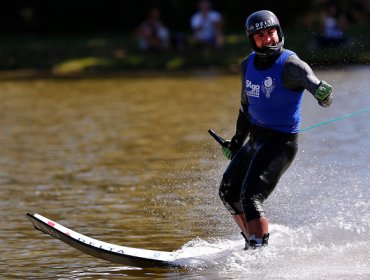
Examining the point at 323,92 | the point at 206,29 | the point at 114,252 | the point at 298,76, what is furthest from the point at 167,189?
the point at 206,29

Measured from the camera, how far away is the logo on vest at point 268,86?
816 cm

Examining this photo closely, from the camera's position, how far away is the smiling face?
26.8ft

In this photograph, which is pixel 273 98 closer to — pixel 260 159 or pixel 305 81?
pixel 305 81

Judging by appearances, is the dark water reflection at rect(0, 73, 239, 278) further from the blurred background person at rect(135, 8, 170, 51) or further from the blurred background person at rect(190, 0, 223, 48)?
the blurred background person at rect(135, 8, 170, 51)

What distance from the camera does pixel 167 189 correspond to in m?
11.7

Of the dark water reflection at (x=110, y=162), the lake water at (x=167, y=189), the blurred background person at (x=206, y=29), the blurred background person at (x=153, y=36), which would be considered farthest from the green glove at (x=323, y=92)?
the blurred background person at (x=153, y=36)

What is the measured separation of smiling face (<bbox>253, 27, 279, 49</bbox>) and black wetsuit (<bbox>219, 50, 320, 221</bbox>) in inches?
4.7

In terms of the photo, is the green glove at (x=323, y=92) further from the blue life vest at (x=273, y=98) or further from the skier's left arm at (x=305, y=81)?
the blue life vest at (x=273, y=98)

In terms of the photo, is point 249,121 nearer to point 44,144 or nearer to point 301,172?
point 301,172

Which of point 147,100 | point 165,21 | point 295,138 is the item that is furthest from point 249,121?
point 165,21

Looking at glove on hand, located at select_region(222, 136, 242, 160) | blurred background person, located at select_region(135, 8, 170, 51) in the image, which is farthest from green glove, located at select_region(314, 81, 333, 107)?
blurred background person, located at select_region(135, 8, 170, 51)

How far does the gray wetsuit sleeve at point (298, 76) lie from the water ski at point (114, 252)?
163 centimetres

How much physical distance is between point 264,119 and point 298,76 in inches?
19.7

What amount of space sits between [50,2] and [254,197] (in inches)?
1012
